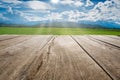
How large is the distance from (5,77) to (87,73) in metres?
0.40

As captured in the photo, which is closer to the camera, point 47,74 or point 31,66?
point 47,74

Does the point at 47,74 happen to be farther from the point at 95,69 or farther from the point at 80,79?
the point at 95,69

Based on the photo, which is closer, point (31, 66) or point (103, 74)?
point (103, 74)

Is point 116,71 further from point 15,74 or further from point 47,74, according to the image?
point 15,74

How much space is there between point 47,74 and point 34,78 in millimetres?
78

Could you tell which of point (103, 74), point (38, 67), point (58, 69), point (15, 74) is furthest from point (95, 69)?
point (15, 74)

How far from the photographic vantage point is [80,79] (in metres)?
0.63

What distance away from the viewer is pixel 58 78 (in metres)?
0.65

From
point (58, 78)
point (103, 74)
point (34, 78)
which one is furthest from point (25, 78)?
point (103, 74)

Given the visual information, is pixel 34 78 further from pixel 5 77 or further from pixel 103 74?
pixel 103 74

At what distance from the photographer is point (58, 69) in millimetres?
777

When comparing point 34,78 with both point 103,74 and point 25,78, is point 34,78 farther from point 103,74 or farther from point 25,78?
point 103,74

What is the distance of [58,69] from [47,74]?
0.10 m

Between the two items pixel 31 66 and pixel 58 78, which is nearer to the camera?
pixel 58 78
